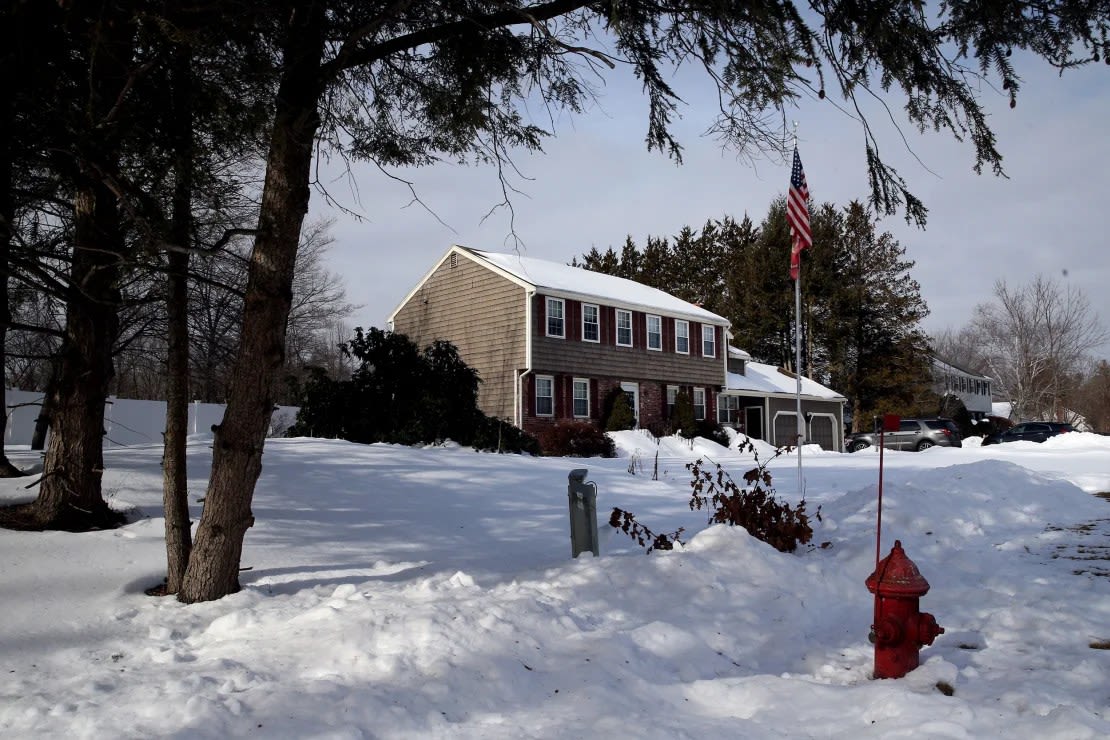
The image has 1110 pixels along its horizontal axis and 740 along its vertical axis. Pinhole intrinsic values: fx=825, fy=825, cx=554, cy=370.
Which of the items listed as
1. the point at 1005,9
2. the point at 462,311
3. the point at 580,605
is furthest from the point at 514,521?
the point at 462,311

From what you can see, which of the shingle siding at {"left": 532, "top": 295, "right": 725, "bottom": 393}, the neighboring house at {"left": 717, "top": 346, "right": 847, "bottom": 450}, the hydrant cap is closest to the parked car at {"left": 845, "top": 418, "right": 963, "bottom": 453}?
the neighboring house at {"left": 717, "top": 346, "right": 847, "bottom": 450}

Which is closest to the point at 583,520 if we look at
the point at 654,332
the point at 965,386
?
the point at 654,332

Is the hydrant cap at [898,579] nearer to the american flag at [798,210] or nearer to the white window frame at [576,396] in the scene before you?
the american flag at [798,210]

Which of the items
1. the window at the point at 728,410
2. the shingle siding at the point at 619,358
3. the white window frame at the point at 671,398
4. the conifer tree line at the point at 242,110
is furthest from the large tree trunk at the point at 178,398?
the window at the point at 728,410

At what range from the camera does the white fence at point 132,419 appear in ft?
73.5

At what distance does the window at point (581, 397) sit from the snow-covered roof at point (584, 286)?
9.79ft

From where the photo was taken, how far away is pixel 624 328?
30.8 meters

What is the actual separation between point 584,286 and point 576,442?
7.82m

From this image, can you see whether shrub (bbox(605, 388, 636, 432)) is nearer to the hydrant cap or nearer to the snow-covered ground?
the snow-covered ground

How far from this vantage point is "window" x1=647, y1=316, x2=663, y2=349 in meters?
31.8

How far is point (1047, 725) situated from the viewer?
11.5 feet

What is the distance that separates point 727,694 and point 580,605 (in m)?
1.56

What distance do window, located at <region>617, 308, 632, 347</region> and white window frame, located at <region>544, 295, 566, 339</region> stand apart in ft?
9.42

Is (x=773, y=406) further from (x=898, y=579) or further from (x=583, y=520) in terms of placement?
(x=898, y=579)
